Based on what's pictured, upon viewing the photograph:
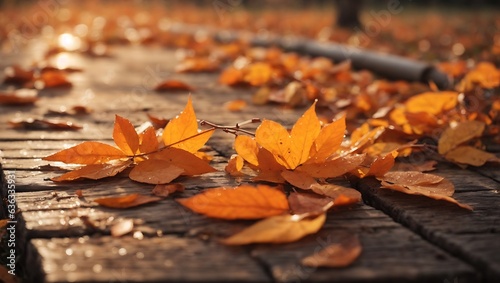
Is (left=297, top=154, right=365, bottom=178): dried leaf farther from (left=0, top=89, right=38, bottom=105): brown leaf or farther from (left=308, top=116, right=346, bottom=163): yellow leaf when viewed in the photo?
(left=0, top=89, right=38, bottom=105): brown leaf

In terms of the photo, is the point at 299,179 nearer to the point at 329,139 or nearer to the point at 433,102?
the point at 329,139

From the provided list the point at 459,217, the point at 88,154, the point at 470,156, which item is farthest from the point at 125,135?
the point at 470,156

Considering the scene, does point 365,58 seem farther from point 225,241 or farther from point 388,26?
point 388,26

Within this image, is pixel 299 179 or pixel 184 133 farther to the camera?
pixel 184 133

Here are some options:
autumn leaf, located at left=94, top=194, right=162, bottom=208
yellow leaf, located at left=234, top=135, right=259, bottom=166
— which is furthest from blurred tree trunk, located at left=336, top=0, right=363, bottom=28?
autumn leaf, located at left=94, top=194, right=162, bottom=208

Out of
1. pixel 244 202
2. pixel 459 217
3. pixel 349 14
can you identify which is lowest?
pixel 459 217

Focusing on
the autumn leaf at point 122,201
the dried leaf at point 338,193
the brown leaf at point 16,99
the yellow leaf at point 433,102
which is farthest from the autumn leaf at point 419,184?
the brown leaf at point 16,99
